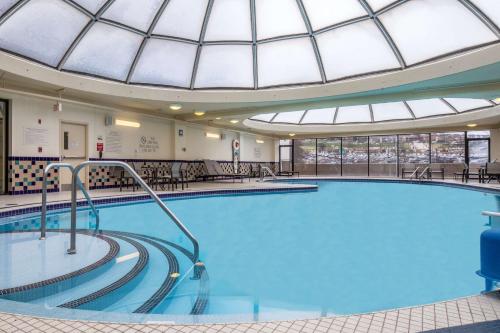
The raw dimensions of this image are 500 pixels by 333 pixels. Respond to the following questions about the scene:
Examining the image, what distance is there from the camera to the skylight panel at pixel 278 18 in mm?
7523

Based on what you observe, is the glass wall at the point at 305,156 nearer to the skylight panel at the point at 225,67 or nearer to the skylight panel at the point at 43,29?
the skylight panel at the point at 225,67

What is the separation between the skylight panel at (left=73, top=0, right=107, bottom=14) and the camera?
21.4ft

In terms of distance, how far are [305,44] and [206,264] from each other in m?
6.81

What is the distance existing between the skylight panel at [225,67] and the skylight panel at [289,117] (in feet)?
20.1

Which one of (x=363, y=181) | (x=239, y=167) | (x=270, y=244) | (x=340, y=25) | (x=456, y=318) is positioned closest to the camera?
(x=456, y=318)

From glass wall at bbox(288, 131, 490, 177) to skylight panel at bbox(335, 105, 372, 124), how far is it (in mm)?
3233

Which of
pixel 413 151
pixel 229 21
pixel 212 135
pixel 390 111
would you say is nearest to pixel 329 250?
pixel 229 21

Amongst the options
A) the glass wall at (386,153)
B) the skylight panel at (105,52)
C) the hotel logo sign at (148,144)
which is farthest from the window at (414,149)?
the skylight panel at (105,52)

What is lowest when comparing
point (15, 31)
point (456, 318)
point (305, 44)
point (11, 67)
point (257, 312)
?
point (257, 312)

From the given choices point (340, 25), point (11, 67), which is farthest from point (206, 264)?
point (340, 25)

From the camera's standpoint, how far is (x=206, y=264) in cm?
344

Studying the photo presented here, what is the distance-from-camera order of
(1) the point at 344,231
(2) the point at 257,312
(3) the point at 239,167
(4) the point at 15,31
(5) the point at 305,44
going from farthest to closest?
1. (3) the point at 239,167
2. (5) the point at 305,44
3. (4) the point at 15,31
4. (1) the point at 344,231
5. (2) the point at 257,312

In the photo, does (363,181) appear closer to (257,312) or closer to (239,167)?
(239,167)

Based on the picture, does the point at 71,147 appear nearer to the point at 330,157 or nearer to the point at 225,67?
the point at 225,67
